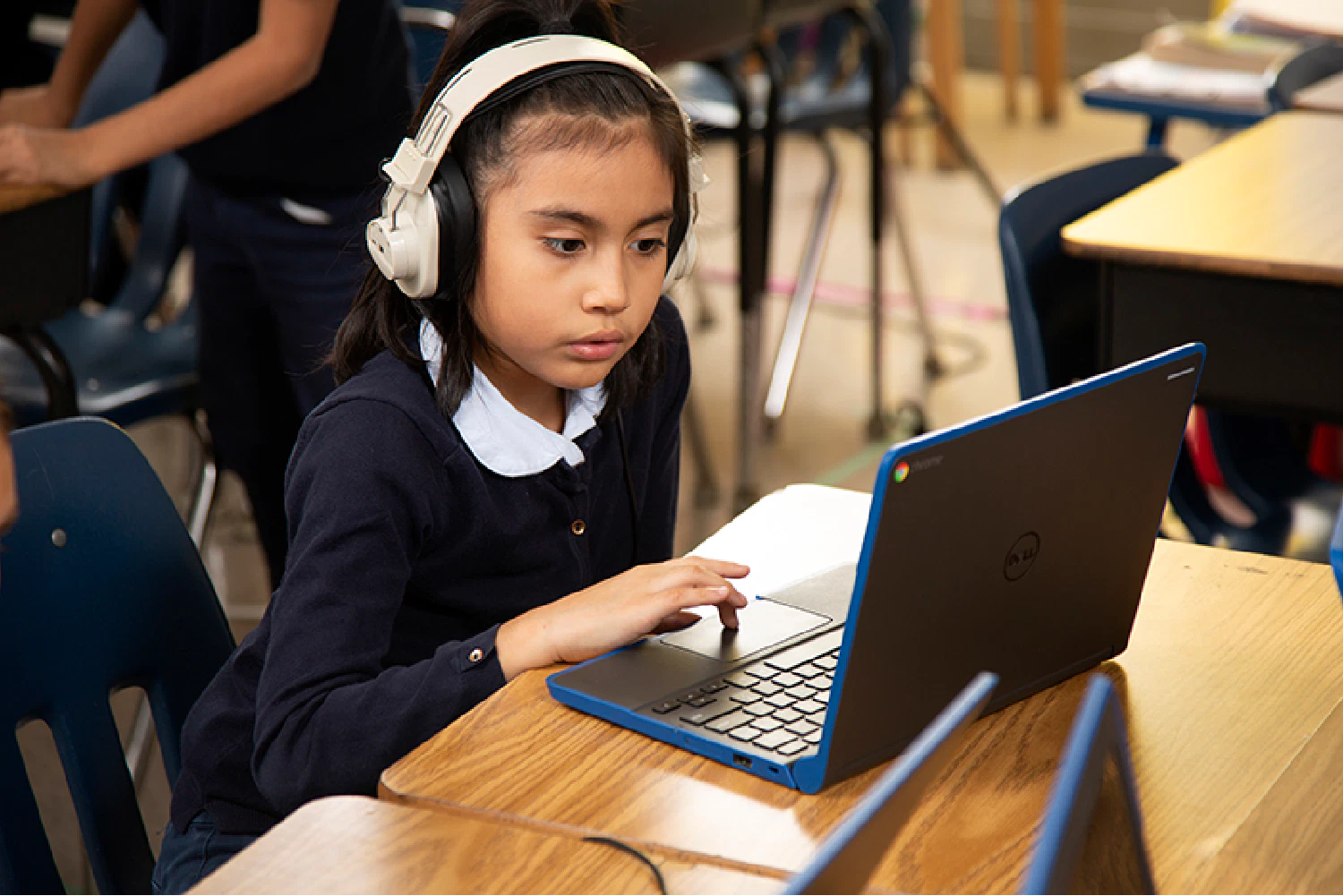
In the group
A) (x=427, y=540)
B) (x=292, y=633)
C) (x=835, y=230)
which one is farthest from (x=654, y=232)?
(x=835, y=230)

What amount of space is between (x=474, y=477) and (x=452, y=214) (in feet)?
0.63

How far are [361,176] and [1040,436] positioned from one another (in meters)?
1.29

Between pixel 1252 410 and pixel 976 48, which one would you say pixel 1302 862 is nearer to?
pixel 1252 410

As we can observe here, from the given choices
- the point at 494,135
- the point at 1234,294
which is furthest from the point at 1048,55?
the point at 494,135

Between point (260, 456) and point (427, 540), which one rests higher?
point (427, 540)

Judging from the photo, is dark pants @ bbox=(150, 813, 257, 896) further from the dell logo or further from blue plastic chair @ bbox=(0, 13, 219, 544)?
blue plastic chair @ bbox=(0, 13, 219, 544)

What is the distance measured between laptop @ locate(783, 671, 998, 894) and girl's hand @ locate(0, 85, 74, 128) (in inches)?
74.7

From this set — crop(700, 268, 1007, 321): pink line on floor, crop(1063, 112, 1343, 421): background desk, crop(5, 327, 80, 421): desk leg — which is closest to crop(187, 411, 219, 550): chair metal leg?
crop(5, 327, 80, 421): desk leg

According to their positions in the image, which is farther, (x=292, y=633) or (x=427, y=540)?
(x=427, y=540)

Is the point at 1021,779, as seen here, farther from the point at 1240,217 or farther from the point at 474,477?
the point at 1240,217

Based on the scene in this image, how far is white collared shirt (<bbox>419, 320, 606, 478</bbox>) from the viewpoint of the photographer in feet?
3.76

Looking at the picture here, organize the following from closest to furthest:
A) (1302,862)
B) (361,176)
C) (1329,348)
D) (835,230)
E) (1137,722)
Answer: (1302,862)
(1137,722)
(1329,348)
(361,176)
(835,230)

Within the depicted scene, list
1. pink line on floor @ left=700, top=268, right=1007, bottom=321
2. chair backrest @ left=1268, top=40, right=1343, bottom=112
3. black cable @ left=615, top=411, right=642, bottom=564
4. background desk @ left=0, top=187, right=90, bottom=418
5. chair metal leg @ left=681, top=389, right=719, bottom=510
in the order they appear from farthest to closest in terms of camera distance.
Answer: pink line on floor @ left=700, top=268, right=1007, bottom=321
chair metal leg @ left=681, top=389, right=719, bottom=510
chair backrest @ left=1268, top=40, right=1343, bottom=112
background desk @ left=0, top=187, right=90, bottom=418
black cable @ left=615, top=411, right=642, bottom=564

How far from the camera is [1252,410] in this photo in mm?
1702
